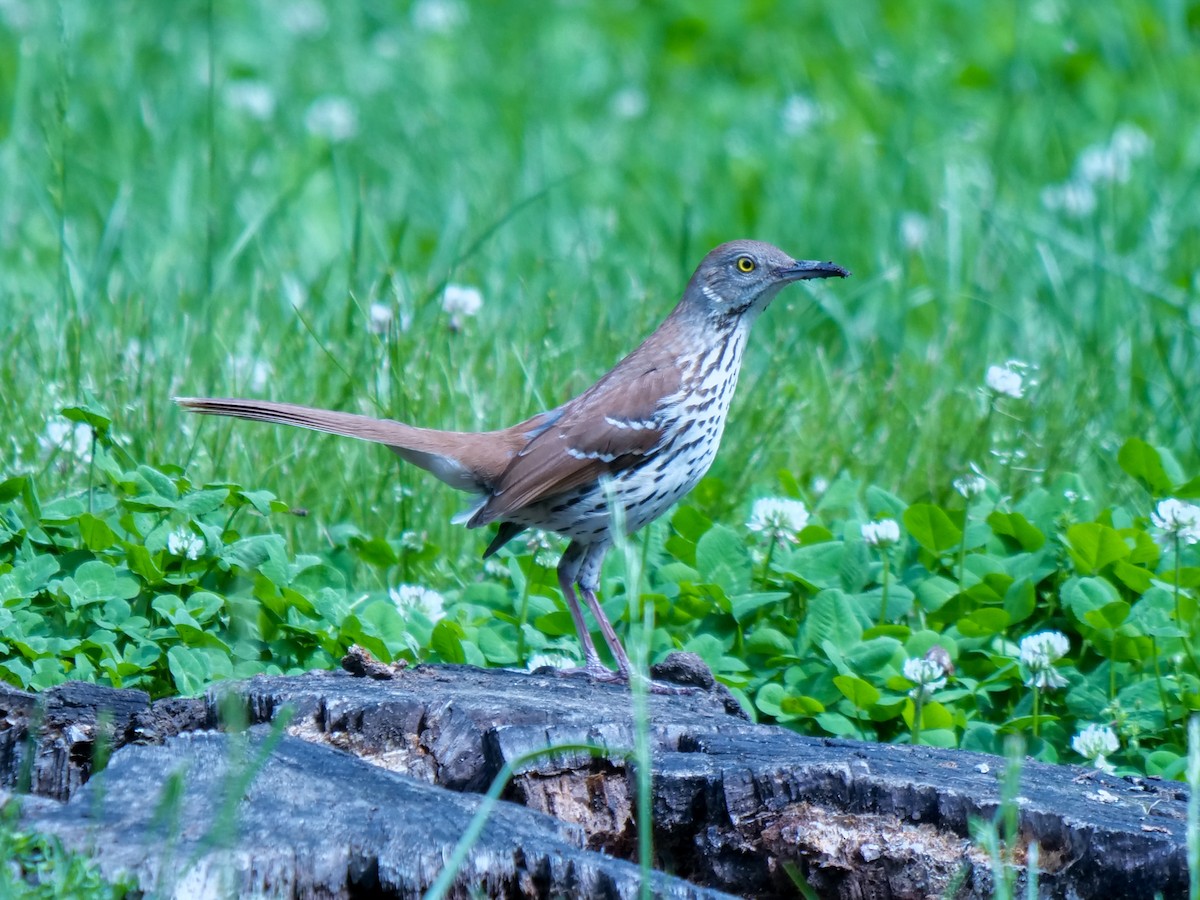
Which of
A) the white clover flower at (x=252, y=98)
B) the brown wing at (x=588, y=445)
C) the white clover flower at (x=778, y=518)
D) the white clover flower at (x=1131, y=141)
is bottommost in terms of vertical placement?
the white clover flower at (x=778, y=518)

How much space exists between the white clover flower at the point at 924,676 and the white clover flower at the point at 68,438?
90.6 inches

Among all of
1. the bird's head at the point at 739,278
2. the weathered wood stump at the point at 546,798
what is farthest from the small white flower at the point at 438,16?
the weathered wood stump at the point at 546,798

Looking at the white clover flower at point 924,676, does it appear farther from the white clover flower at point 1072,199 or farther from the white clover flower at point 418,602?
the white clover flower at point 1072,199

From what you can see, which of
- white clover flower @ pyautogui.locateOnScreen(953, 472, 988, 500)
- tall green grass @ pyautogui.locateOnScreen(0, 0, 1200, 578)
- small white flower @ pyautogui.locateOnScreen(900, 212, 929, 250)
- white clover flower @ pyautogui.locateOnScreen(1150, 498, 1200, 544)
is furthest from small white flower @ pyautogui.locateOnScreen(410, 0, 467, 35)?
white clover flower @ pyautogui.locateOnScreen(1150, 498, 1200, 544)

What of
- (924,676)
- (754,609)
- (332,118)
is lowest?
(924,676)

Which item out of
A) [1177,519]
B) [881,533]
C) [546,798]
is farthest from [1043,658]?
[546,798]

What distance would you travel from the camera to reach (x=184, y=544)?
394cm

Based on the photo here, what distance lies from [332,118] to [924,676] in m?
6.12

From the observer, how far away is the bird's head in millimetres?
4707

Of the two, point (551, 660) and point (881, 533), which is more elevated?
point (881, 533)

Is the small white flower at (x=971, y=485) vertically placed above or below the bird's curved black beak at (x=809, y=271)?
below

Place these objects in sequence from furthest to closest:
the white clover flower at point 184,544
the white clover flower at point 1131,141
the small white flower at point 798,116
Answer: the small white flower at point 798,116 < the white clover flower at point 1131,141 < the white clover flower at point 184,544

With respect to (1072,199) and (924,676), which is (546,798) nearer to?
(924,676)

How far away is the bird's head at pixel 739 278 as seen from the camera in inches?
185
